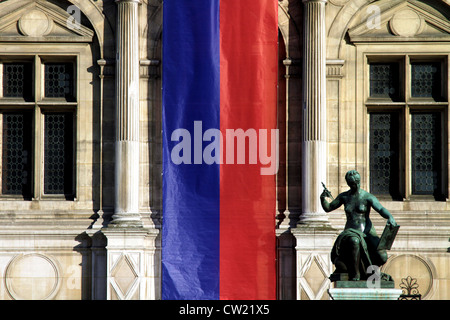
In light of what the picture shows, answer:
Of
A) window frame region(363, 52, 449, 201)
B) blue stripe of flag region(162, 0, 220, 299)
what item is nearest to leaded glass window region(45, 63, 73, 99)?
blue stripe of flag region(162, 0, 220, 299)

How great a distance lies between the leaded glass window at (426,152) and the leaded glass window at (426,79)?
1.62 feet

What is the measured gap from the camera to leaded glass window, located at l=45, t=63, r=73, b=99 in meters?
27.0

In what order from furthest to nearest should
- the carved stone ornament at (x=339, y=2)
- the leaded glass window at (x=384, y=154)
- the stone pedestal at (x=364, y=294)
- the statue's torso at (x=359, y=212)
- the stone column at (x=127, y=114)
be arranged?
the leaded glass window at (x=384, y=154)
the carved stone ornament at (x=339, y=2)
the stone column at (x=127, y=114)
the statue's torso at (x=359, y=212)
the stone pedestal at (x=364, y=294)

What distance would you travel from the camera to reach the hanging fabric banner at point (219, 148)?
25.2 meters

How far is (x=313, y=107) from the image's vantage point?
2592cm

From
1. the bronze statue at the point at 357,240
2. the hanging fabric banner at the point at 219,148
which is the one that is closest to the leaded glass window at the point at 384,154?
the hanging fabric banner at the point at 219,148

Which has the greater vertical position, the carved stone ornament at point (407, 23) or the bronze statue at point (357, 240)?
the carved stone ornament at point (407, 23)

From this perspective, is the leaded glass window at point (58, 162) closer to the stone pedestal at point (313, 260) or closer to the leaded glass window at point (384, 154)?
the stone pedestal at point (313, 260)

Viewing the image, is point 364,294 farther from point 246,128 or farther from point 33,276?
point 33,276

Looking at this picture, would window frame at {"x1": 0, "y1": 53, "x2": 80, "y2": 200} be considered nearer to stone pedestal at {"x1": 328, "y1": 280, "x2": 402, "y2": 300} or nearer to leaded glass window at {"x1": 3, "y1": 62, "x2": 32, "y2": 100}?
leaded glass window at {"x1": 3, "y1": 62, "x2": 32, "y2": 100}

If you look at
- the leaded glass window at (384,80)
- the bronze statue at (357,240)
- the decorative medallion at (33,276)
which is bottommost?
the decorative medallion at (33,276)

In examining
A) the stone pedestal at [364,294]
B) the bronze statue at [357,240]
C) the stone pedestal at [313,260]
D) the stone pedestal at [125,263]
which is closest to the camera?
the stone pedestal at [364,294]

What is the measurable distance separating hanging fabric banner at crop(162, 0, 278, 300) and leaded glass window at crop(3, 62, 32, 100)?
11.8ft

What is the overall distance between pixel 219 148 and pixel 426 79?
530 centimetres
